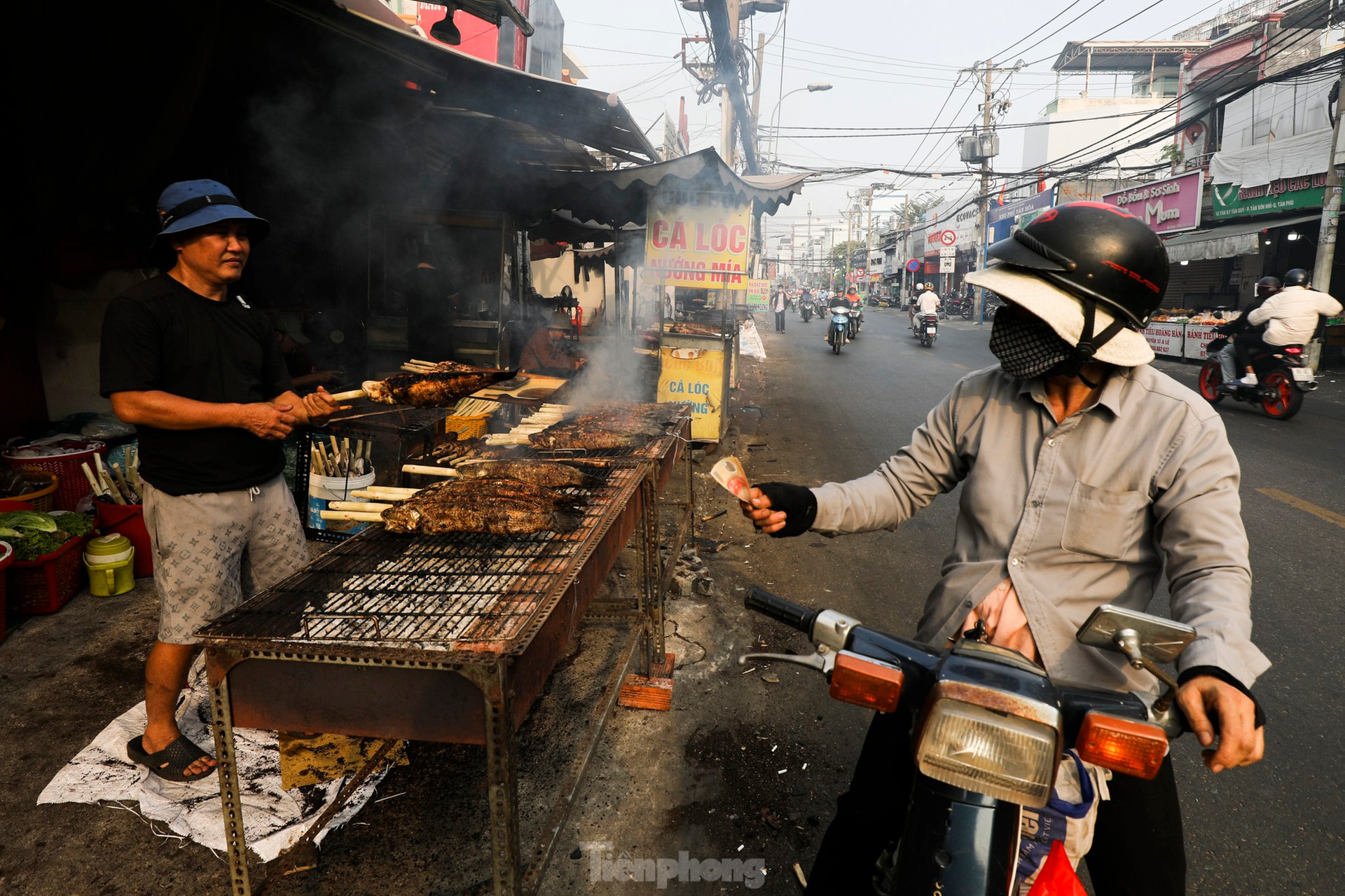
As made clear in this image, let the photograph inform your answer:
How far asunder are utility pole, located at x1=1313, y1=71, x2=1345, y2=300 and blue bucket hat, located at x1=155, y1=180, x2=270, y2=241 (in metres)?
19.3

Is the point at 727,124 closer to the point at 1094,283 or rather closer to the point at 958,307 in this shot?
the point at 1094,283

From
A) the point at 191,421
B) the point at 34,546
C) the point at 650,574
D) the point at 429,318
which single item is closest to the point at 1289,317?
the point at 650,574

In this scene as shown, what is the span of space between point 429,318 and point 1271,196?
68.0ft

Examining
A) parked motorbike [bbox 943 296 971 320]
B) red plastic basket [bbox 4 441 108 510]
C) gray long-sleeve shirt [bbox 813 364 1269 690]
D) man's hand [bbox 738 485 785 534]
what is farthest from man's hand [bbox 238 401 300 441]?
parked motorbike [bbox 943 296 971 320]

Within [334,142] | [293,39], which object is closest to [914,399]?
[334,142]

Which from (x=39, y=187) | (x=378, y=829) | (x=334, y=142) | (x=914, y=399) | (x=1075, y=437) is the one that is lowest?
(x=378, y=829)

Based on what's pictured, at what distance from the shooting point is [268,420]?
3000 millimetres

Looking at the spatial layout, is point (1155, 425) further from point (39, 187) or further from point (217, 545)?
point (39, 187)

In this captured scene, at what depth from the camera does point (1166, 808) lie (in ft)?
5.81

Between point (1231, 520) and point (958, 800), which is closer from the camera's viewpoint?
point (958, 800)

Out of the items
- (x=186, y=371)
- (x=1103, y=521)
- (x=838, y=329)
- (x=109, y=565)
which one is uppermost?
(x=838, y=329)

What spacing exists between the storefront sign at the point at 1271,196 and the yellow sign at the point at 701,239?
48.7ft

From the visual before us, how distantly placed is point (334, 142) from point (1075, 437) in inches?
294

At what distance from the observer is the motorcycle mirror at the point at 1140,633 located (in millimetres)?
1383
